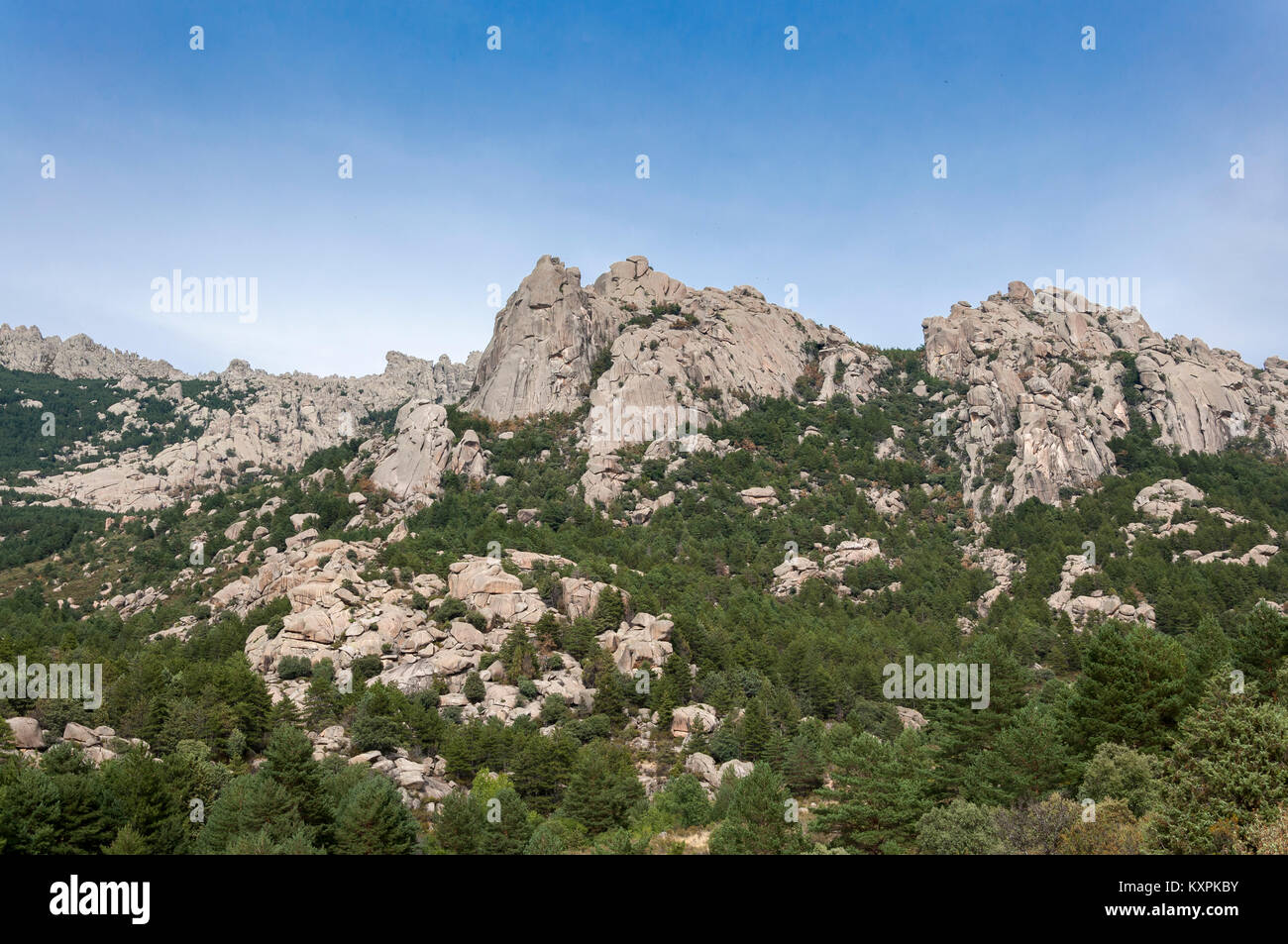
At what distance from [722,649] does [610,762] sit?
29.2m

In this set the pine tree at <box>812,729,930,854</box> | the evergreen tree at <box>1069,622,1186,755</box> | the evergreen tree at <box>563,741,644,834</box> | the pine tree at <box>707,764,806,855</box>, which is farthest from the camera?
the evergreen tree at <box>563,741,644,834</box>

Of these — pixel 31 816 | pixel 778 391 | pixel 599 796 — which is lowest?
pixel 599 796

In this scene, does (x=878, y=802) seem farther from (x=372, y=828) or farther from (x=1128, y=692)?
(x=372, y=828)

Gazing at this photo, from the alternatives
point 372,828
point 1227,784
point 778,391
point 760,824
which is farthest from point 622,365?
point 1227,784

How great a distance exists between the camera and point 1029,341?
186 metres

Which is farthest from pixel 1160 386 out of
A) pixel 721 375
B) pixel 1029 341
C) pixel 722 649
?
pixel 722 649

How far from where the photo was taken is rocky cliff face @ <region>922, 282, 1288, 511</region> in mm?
153500

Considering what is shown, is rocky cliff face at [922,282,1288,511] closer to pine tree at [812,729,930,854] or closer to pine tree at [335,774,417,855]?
pine tree at [812,729,930,854]

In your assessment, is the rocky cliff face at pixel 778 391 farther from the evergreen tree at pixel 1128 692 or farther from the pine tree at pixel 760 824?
the evergreen tree at pixel 1128 692

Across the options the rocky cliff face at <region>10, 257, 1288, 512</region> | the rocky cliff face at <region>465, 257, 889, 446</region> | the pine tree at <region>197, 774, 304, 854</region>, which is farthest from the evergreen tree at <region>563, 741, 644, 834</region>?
the rocky cliff face at <region>465, 257, 889, 446</region>

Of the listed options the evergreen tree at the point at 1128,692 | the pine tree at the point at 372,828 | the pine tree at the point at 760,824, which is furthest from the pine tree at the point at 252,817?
the evergreen tree at the point at 1128,692

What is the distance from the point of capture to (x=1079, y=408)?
163375 millimetres

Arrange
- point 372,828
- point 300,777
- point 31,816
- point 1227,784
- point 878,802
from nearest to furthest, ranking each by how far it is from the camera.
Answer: point 1227,784 < point 31,816 < point 372,828 < point 878,802 < point 300,777

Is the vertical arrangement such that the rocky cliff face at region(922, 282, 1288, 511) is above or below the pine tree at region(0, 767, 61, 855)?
above
